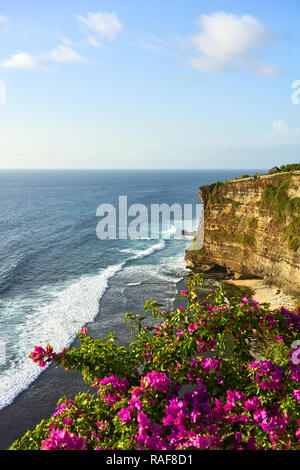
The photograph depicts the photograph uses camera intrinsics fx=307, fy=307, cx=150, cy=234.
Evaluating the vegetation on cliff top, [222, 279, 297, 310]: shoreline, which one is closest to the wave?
[222, 279, 297, 310]: shoreline

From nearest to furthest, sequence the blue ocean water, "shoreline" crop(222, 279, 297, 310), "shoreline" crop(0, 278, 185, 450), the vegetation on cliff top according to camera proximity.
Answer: "shoreline" crop(0, 278, 185, 450)
the blue ocean water
"shoreline" crop(222, 279, 297, 310)
the vegetation on cliff top

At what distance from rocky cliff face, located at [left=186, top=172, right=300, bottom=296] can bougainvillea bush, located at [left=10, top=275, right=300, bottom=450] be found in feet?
98.7

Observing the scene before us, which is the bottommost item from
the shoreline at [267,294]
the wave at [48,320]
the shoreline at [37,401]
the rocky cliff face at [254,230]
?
the shoreline at [37,401]

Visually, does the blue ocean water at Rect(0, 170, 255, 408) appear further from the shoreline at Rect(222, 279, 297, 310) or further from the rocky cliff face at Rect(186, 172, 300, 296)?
the shoreline at Rect(222, 279, 297, 310)

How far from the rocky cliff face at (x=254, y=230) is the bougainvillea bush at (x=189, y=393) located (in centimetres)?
3008

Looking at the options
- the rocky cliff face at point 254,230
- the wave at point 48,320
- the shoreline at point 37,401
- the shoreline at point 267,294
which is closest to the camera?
the shoreline at point 37,401

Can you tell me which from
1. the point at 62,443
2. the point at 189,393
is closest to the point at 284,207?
the point at 189,393

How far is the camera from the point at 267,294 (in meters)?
35.8

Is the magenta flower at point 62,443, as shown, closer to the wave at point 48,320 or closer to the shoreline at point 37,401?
the shoreline at point 37,401

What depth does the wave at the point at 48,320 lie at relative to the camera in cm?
2328

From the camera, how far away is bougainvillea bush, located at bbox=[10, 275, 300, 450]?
4.66 meters

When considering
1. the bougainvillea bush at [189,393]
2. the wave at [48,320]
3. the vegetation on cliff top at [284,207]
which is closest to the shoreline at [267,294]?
the vegetation on cliff top at [284,207]
